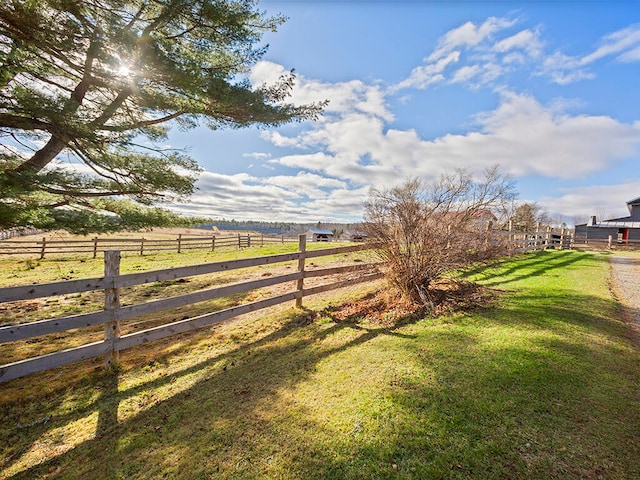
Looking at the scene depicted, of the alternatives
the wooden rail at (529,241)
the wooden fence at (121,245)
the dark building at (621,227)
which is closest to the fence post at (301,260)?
the wooden rail at (529,241)

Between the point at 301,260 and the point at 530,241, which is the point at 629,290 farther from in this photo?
the point at 530,241

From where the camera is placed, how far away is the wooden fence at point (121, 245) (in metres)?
16.4

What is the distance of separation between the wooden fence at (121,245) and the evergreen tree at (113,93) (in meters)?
8.27

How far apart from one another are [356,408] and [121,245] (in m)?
28.6

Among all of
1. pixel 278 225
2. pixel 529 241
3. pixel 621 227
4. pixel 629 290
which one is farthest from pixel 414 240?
pixel 278 225

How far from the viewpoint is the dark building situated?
1131 inches

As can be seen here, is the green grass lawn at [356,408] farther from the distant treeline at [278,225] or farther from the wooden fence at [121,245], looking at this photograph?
the wooden fence at [121,245]

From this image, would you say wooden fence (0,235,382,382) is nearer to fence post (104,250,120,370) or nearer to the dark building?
fence post (104,250,120,370)

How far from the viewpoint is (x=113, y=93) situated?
6984 mm

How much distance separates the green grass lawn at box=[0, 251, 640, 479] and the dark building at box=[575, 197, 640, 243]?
107ft

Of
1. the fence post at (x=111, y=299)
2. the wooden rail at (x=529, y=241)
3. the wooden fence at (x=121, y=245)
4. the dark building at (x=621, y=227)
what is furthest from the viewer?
the dark building at (x=621, y=227)

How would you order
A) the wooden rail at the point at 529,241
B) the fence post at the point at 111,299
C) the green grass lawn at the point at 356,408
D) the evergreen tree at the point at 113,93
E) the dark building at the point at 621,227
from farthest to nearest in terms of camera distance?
the dark building at the point at 621,227 < the wooden rail at the point at 529,241 < the evergreen tree at the point at 113,93 < the fence post at the point at 111,299 < the green grass lawn at the point at 356,408

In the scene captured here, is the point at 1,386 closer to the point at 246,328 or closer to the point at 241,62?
the point at 246,328

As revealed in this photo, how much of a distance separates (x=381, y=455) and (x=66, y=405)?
3821 millimetres
